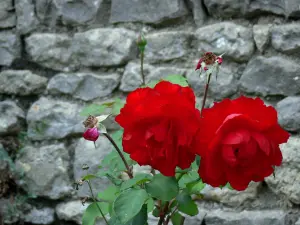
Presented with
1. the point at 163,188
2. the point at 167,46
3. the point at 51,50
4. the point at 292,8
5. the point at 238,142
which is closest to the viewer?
the point at 238,142

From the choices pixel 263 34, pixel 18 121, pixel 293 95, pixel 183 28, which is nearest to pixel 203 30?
pixel 183 28

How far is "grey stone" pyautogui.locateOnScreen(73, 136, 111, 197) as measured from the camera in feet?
6.31

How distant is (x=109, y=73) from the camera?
193 centimetres

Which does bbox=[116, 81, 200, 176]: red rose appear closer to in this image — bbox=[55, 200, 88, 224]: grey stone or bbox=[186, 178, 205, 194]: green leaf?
bbox=[186, 178, 205, 194]: green leaf

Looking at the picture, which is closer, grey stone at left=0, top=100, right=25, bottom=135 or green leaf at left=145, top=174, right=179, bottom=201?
green leaf at left=145, top=174, right=179, bottom=201

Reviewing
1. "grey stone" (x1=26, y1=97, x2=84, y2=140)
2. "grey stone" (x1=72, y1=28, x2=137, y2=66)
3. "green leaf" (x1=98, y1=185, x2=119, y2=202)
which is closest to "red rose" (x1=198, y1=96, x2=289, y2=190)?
"green leaf" (x1=98, y1=185, x2=119, y2=202)

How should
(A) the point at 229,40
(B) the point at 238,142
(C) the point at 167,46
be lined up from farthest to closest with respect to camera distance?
(C) the point at 167,46 → (A) the point at 229,40 → (B) the point at 238,142

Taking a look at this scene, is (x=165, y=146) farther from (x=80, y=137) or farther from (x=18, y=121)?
(x=18, y=121)

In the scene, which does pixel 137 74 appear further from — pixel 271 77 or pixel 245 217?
pixel 245 217

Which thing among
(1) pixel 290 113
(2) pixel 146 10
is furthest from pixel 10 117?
(1) pixel 290 113

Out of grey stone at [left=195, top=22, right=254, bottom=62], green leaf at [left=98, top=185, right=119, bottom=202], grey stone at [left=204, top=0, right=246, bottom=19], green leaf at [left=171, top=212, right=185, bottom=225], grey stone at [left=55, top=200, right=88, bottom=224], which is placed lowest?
grey stone at [left=55, top=200, right=88, bottom=224]

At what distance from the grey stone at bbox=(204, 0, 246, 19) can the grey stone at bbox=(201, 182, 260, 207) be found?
59 cm

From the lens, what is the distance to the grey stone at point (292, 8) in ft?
5.12

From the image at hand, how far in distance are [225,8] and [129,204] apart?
940 millimetres
